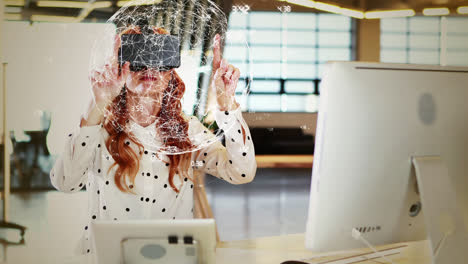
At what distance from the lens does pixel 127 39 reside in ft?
4.13

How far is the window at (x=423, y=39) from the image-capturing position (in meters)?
7.96

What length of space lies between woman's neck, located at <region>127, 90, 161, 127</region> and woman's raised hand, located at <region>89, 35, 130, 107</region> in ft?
0.37

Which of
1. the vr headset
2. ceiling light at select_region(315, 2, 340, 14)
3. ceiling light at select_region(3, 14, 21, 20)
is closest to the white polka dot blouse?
the vr headset

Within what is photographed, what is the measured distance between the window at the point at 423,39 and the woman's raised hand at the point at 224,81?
741cm

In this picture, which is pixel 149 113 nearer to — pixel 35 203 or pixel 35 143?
pixel 35 143

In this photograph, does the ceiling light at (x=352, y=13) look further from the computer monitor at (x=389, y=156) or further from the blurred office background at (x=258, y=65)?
the computer monitor at (x=389, y=156)

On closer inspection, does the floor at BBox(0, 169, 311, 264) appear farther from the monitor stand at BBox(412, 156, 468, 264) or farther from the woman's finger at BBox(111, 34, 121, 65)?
the monitor stand at BBox(412, 156, 468, 264)

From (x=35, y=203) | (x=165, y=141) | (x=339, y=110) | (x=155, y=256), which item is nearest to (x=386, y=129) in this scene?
(x=339, y=110)

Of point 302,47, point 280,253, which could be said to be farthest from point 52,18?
point 302,47

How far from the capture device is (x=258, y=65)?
2322 mm

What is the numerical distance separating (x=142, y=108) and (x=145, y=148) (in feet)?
0.46

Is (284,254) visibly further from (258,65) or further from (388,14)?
(388,14)

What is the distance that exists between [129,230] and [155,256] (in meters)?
0.08

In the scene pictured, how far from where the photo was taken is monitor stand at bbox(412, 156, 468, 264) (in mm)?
855
